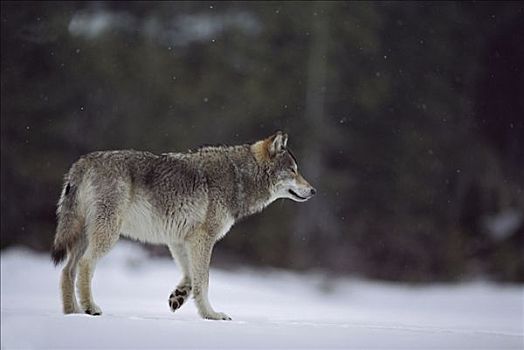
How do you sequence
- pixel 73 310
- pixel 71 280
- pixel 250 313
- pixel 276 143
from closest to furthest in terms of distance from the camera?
pixel 73 310, pixel 71 280, pixel 276 143, pixel 250 313

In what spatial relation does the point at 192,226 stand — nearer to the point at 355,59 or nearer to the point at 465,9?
the point at 355,59

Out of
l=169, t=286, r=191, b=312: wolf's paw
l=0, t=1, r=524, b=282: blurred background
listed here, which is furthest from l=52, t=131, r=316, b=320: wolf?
l=0, t=1, r=524, b=282: blurred background

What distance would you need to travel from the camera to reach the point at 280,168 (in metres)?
7.50

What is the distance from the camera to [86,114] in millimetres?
17016

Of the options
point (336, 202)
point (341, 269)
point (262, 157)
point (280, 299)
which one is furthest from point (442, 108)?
point (262, 157)

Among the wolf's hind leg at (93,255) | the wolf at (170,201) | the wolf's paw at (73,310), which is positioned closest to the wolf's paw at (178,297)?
the wolf at (170,201)

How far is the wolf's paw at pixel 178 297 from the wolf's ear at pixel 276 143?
5.25ft

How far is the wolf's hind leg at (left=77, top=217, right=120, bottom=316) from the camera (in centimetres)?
599

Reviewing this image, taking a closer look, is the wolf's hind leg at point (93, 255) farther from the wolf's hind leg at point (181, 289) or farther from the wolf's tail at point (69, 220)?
the wolf's hind leg at point (181, 289)

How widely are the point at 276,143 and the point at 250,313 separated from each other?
2.63 metres

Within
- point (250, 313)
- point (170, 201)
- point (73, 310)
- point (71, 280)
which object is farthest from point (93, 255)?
point (250, 313)

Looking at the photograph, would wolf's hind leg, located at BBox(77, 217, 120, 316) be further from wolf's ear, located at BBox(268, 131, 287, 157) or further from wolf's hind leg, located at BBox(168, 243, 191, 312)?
wolf's ear, located at BBox(268, 131, 287, 157)

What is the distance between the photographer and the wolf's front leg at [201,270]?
6438 millimetres

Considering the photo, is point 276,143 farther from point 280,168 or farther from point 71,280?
point 71,280
